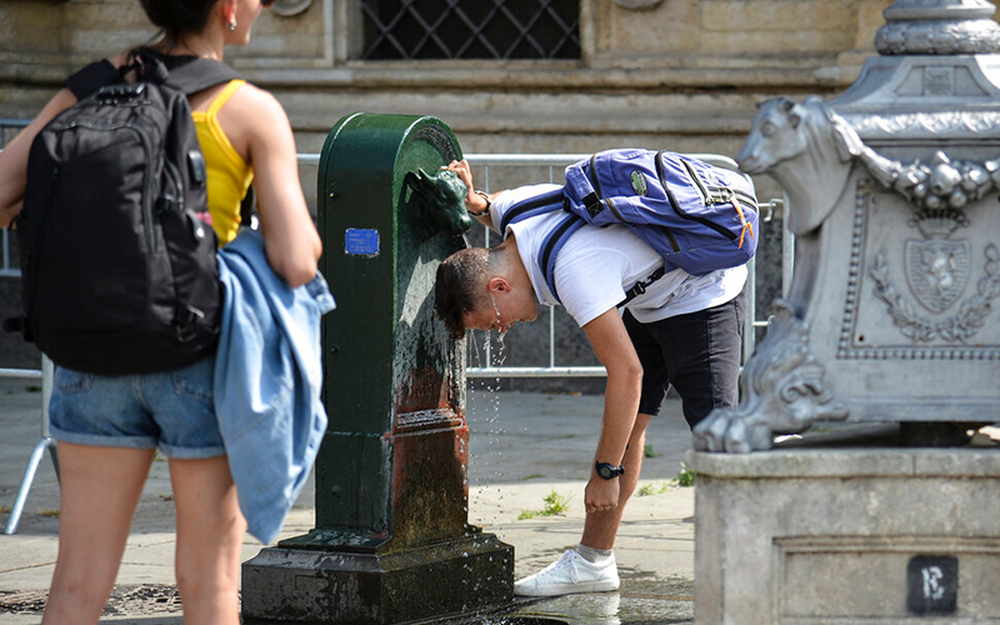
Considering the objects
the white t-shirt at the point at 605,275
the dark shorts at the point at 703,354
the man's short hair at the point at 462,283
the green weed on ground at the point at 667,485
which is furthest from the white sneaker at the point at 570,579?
the green weed on ground at the point at 667,485

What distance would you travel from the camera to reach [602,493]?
4172 mm

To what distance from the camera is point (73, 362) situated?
2775 mm

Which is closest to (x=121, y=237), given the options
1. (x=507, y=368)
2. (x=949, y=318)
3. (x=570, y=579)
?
(x=949, y=318)

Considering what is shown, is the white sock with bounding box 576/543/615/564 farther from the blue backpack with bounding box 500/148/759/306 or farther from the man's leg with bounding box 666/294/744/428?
the blue backpack with bounding box 500/148/759/306

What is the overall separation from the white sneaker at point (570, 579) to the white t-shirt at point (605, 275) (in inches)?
29.6

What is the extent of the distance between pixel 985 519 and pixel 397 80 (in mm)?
6900

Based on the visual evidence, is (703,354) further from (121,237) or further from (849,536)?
(121,237)

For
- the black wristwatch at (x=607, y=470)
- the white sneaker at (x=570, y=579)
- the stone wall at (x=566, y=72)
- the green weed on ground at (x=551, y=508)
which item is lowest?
the white sneaker at (x=570, y=579)

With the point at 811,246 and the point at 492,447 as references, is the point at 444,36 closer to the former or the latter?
the point at 492,447

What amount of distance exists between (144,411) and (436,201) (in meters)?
1.61

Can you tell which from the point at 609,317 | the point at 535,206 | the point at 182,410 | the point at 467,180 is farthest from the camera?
the point at 467,180

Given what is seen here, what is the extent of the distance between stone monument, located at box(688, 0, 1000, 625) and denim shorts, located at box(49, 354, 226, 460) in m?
1.00

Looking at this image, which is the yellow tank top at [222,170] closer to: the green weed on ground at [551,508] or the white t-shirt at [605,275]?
the white t-shirt at [605,275]

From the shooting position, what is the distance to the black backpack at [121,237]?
2.68 meters
